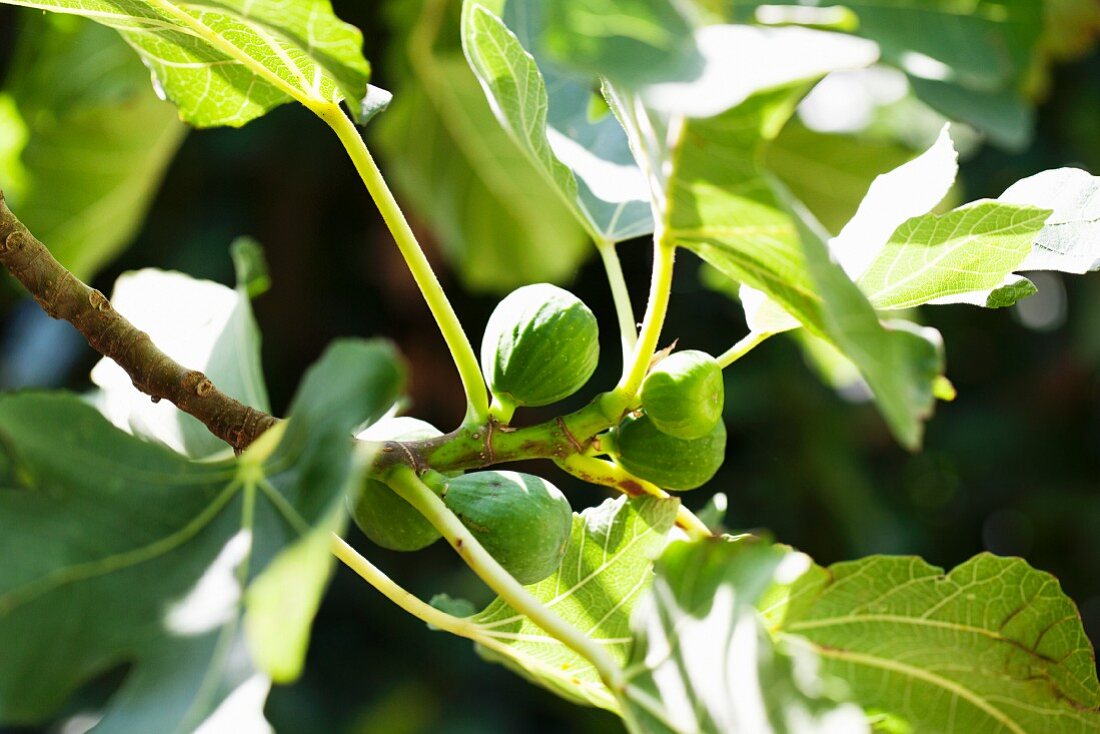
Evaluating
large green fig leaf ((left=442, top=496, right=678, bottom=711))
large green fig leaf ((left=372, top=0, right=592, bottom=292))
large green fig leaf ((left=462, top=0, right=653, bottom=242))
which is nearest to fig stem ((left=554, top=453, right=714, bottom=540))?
large green fig leaf ((left=442, top=496, right=678, bottom=711))

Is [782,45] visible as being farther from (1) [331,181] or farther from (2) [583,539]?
(1) [331,181]

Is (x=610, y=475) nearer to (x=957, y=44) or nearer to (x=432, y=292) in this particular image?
(x=432, y=292)

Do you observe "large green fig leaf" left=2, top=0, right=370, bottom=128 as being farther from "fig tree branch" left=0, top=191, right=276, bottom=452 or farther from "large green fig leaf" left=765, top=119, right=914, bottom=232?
"large green fig leaf" left=765, top=119, right=914, bottom=232

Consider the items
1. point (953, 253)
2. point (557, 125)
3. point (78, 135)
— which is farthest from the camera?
point (78, 135)

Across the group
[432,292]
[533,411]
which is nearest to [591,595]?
[432,292]

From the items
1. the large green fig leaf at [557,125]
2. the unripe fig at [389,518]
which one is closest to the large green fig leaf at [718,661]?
the unripe fig at [389,518]

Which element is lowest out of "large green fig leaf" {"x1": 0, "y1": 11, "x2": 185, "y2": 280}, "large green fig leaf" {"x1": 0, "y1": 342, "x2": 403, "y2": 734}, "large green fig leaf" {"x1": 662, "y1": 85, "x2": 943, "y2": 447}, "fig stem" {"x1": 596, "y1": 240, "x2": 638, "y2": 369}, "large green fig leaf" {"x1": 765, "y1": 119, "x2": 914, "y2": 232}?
"large green fig leaf" {"x1": 765, "y1": 119, "x2": 914, "y2": 232}

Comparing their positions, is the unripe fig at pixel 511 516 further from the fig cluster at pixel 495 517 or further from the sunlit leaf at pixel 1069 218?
the sunlit leaf at pixel 1069 218
